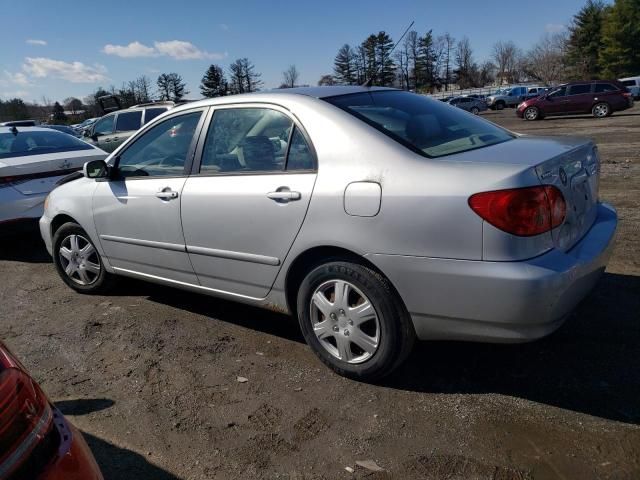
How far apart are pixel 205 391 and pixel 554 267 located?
6.71ft

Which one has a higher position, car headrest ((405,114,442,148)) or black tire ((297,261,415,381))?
car headrest ((405,114,442,148))

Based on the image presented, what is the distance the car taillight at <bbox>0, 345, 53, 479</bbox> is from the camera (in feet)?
4.89

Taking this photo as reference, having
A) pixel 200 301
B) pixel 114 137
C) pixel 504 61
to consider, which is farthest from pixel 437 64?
pixel 200 301

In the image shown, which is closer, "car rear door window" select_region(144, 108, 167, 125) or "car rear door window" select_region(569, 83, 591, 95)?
"car rear door window" select_region(144, 108, 167, 125)

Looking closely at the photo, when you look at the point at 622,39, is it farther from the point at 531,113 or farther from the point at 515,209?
the point at 515,209

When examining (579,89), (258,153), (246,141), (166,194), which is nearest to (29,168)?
(166,194)

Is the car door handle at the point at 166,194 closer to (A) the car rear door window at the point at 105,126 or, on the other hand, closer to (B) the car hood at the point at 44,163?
(B) the car hood at the point at 44,163

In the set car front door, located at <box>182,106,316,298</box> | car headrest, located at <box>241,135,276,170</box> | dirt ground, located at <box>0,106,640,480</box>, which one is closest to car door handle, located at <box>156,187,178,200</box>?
car front door, located at <box>182,106,316,298</box>

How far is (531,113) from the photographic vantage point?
91.4ft

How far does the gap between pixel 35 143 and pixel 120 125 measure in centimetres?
627

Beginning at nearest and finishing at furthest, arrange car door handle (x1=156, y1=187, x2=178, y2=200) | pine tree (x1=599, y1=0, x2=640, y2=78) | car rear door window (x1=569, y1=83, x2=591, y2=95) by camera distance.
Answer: car door handle (x1=156, y1=187, x2=178, y2=200)
car rear door window (x1=569, y1=83, x2=591, y2=95)
pine tree (x1=599, y1=0, x2=640, y2=78)

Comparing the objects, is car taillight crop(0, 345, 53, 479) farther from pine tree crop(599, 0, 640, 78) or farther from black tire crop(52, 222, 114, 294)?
pine tree crop(599, 0, 640, 78)

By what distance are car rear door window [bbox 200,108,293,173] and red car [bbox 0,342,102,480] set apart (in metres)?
1.95

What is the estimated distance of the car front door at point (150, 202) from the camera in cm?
382
